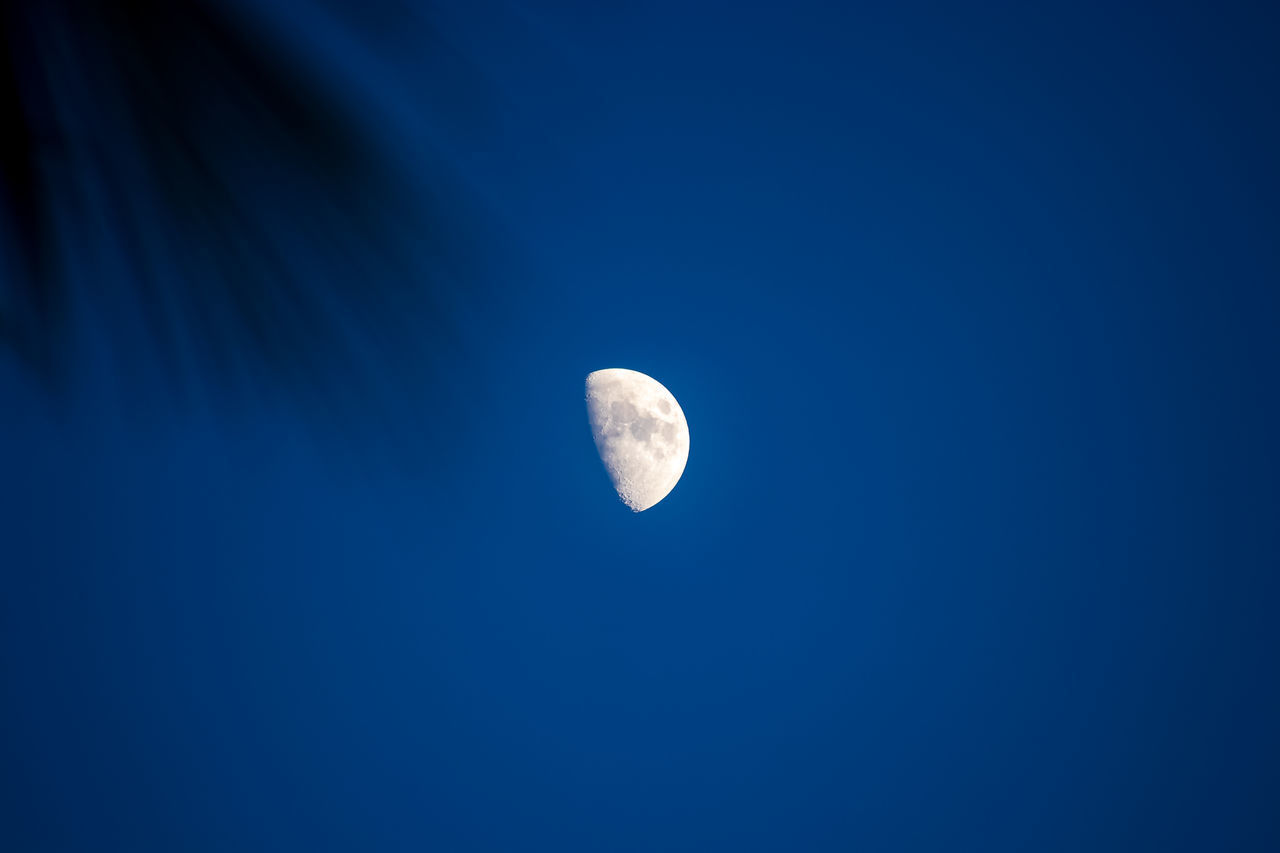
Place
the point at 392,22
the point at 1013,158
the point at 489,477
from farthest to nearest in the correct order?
1. the point at 1013,158
2. the point at 489,477
3. the point at 392,22

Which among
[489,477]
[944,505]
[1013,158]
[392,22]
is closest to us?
[392,22]

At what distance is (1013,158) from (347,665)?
7.41 ft

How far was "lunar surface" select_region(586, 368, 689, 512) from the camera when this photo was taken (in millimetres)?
1810

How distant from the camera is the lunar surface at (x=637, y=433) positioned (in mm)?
1810

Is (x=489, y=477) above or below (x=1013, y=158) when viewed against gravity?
below

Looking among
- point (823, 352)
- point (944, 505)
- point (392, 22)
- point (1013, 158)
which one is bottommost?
point (392, 22)

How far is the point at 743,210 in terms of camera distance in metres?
1.78

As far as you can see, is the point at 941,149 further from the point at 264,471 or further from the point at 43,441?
the point at 43,441

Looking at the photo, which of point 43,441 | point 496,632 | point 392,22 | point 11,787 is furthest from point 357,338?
point 11,787

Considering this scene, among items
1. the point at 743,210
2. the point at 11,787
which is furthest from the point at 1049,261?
the point at 11,787

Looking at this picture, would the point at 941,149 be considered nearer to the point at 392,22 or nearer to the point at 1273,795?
the point at 392,22

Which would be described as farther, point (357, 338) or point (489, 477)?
point (489, 477)

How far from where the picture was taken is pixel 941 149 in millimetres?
1717

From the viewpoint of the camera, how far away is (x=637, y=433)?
1841 mm
